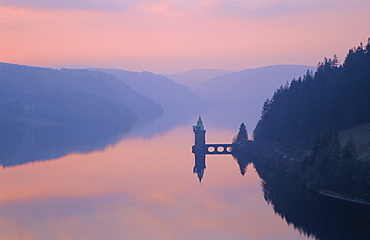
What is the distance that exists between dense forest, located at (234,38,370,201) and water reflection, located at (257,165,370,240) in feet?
5.61

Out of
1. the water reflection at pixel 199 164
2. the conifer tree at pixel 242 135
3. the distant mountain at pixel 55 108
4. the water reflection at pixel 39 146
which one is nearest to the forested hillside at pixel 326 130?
the conifer tree at pixel 242 135

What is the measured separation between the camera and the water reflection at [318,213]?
110 ft

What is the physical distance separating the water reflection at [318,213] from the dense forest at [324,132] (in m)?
1.71

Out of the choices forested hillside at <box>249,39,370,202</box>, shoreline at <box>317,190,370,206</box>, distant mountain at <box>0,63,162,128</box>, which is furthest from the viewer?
distant mountain at <box>0,63,162,128</box>

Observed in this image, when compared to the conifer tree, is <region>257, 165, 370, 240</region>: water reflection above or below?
below

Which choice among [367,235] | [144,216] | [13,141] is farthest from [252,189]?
[13,141]

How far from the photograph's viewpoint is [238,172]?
57.1 metres

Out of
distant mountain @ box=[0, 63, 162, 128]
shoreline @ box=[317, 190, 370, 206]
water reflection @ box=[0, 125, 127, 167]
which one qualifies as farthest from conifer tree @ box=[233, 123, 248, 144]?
distant mountain @ box=[0, 63, 162, 128]

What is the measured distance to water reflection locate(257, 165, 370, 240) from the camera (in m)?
33.6

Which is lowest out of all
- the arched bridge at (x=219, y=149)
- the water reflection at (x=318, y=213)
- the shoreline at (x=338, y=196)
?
the water reflection at (x=318, y=213)

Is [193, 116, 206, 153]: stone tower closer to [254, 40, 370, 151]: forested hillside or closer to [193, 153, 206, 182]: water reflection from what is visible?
[193, 153, 206, 182]: water reflection

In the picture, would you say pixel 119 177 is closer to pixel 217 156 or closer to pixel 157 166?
pixel 157 166

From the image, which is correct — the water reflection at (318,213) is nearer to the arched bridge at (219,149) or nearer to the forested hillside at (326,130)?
the forested hillside at (326,130)

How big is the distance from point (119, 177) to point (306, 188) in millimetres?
19182
